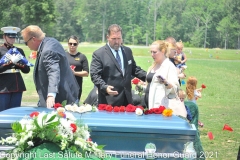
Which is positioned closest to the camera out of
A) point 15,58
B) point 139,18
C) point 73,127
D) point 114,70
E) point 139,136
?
point 73,127

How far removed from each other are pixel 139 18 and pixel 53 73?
83.5 m

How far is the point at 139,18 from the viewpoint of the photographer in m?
87.3

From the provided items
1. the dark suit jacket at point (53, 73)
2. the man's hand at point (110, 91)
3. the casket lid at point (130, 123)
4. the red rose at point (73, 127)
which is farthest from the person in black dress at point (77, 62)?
the red rose at point (73, 127)

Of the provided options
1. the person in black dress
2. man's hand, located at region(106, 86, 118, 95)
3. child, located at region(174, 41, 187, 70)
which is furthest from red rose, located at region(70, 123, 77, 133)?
child, located at region(174, 41, 187, 70)

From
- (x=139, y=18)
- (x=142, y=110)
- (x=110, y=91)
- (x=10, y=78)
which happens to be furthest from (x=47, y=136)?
(x=139, y=18)

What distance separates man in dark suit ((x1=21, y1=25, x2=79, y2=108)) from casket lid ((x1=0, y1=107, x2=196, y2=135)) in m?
0.69

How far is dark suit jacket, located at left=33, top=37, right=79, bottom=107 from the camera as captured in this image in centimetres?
471

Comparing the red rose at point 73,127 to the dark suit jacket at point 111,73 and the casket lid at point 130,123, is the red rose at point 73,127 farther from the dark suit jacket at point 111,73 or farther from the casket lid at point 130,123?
the dark suit jacket at point 111,73

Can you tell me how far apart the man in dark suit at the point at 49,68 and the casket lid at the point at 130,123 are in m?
0.69

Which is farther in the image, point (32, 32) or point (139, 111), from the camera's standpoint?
point (32, 32)

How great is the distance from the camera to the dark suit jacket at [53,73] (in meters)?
4.71

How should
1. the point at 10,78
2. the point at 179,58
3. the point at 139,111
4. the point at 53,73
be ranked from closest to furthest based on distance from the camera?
the point at 139,111 → the point at 53,73 → the point at 10,78 → the point at 179,58

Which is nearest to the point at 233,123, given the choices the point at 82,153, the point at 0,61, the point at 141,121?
the point at 0,61

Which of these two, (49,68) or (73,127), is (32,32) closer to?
(49,68)
